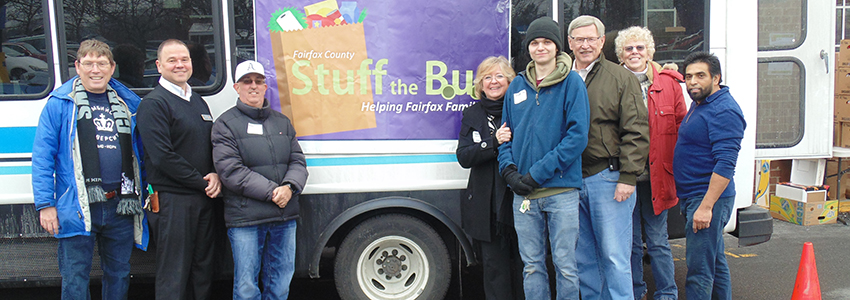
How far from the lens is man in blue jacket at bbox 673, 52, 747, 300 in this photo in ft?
10.5

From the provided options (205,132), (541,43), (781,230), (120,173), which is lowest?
(781,230)

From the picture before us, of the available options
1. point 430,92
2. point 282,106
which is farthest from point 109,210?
point 430,92

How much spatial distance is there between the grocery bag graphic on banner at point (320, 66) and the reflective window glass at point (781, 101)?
3.69 m

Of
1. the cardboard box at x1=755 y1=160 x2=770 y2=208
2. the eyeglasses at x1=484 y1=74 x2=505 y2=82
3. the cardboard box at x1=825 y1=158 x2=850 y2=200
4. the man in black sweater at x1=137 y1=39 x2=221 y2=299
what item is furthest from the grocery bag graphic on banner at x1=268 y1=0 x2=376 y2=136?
the cardboard box at x1=825 y1=158 x2=850 y2=200

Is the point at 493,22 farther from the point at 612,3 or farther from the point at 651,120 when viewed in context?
the point at 651,120

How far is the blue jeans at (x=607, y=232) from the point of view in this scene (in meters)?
3.22

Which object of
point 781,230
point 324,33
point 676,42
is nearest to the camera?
point 324,33

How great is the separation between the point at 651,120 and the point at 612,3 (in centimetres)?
83

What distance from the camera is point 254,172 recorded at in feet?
11.0

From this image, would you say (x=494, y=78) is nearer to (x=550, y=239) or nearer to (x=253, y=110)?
(x=550, y=239)

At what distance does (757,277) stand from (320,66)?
151 inches

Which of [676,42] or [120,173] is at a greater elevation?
[676,42]

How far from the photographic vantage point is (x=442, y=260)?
3.84m

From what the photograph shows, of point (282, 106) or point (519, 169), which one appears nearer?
point (519, 169)
